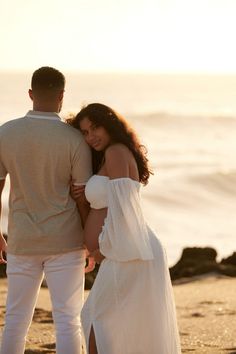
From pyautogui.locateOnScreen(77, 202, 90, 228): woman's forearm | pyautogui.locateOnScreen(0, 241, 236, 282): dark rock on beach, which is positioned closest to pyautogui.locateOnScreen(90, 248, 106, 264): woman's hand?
pyautogui.locateOnScreen(77, 202, 90, 228): woman's forearm

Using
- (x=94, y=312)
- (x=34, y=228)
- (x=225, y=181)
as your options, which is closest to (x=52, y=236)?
(x=34, y=228)

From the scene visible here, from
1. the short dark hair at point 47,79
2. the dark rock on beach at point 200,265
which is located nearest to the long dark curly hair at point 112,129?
the short dark hair at point 47,79

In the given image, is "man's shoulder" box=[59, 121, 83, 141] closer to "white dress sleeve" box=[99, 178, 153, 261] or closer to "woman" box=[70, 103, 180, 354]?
"woman" box=[70, 103, 180, 354]

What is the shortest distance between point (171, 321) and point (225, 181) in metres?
28.0

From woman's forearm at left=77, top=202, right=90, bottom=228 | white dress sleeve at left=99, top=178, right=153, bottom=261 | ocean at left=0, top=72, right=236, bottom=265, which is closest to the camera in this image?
white dress sleeve at left=99, top=178, right=153, bottom=261

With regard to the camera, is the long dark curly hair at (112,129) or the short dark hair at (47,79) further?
the long dark curly hair at (112,129)

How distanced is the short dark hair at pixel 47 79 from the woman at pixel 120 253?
0.29 meters

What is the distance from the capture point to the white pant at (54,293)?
548 cm

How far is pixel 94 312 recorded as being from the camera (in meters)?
5.59

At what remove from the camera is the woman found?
5.49 m

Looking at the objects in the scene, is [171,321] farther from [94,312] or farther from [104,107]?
[104,107]

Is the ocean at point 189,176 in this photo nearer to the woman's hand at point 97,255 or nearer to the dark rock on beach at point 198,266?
the woman's hand at point 97,255

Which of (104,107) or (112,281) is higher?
(104,107)

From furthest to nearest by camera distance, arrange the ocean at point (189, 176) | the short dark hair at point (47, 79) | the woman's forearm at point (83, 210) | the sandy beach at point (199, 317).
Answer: the ocean at point (189, 176) → the sandy beach at point (199, 317) → the woman's forearm at point (83, 210) → the short dark hair at point (47, 79)
